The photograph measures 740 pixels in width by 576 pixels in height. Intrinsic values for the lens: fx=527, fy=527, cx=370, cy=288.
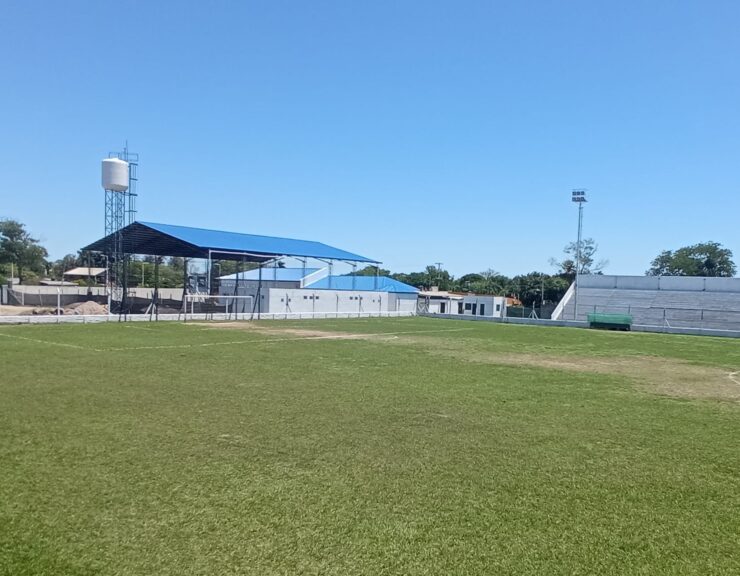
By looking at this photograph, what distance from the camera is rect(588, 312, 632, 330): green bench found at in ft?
109

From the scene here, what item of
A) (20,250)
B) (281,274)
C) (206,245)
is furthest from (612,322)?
(20,250)

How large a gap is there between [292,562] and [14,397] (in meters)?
6.67

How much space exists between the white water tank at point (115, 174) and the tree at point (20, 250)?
169 ft

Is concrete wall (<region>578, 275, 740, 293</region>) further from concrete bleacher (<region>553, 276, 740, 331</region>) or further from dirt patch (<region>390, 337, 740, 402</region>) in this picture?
dirt patch (<region>390, 337, 740, 402</region>)

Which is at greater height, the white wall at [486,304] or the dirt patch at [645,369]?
the white wall at [486,304]

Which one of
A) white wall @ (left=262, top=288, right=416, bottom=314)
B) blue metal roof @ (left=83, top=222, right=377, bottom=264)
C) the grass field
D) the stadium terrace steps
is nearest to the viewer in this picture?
the grass field

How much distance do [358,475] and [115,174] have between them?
39.2 metres

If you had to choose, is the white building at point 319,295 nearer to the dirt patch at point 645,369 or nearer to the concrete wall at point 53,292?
the concrete wall at point 53,292

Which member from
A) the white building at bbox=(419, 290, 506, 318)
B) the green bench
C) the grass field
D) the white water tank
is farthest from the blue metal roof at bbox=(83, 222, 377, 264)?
the grass field

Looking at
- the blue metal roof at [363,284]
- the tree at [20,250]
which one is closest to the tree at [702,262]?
the blue metal roof at [363,284]

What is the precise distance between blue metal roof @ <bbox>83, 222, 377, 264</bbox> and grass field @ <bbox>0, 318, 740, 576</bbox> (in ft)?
75.5

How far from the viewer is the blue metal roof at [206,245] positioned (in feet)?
108

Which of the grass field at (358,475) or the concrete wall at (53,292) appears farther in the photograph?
the concrete wall at (53,292)

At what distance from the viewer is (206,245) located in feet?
106
